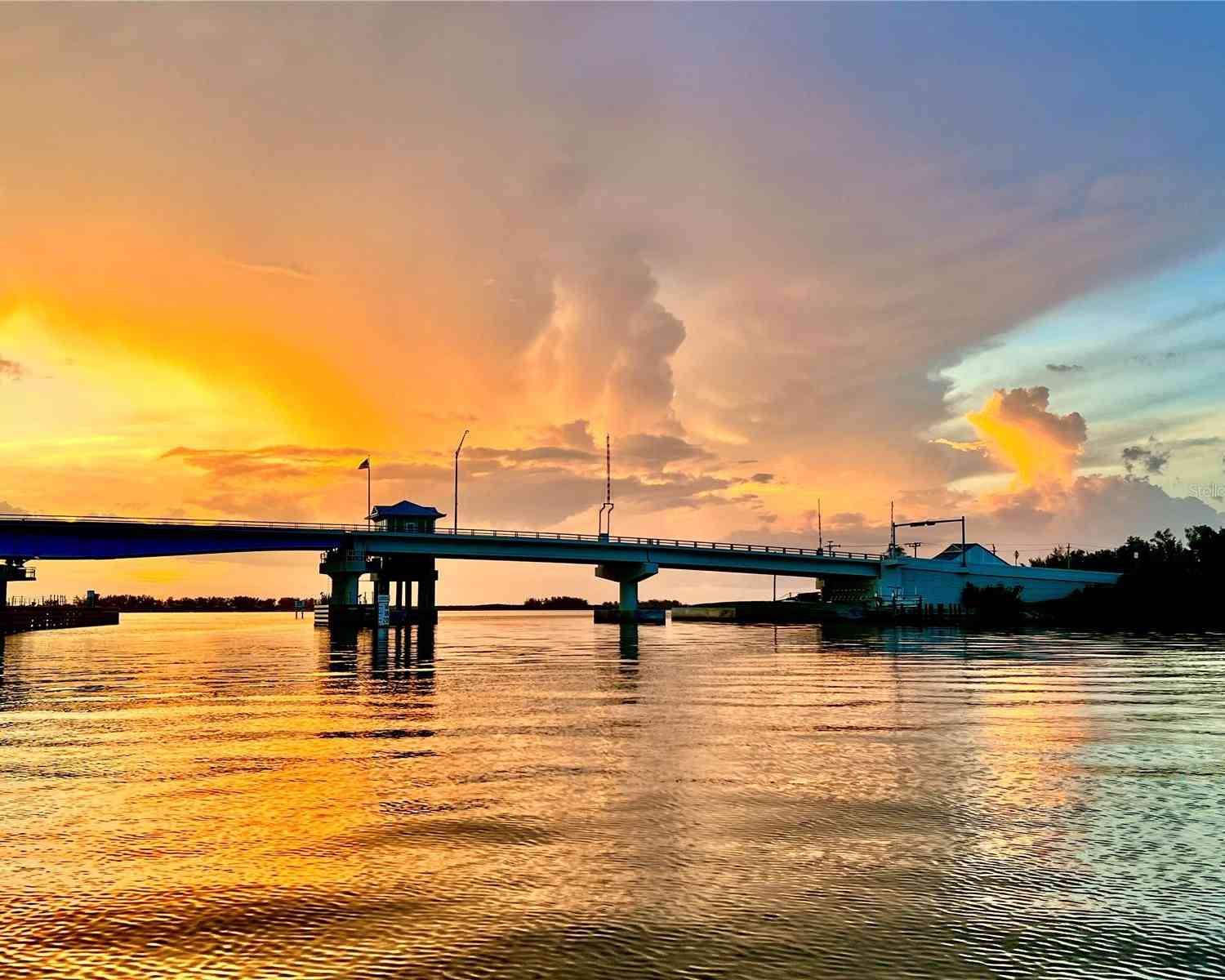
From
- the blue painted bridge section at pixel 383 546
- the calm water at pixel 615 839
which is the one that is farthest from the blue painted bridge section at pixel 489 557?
the calm water at pixel 615 839

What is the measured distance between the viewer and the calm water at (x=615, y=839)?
1175cm

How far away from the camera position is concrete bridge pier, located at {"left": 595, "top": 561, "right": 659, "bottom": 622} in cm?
15312

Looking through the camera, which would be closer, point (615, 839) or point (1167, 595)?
point (615, 839)

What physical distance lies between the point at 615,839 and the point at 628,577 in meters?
138

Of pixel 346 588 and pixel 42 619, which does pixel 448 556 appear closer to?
pixel 346 588

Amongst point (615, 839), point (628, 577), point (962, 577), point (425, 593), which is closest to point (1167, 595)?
point (962, 577)

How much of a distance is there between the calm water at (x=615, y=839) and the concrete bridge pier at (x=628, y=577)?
373 ft

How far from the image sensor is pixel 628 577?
155250 millimetres

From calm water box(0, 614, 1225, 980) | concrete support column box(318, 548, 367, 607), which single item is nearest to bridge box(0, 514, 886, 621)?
concrete support column box(318, 548, 367, 607)

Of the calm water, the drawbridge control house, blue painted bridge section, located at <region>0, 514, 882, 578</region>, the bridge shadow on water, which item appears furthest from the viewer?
the drawbridge control house

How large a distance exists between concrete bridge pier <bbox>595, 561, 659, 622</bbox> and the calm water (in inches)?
4478

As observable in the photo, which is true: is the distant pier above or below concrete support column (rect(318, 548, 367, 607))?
below

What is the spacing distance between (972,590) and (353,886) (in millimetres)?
173214

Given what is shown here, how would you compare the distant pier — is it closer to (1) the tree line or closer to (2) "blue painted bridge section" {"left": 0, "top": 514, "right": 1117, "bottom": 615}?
(2) "blue painted bridge section" {"left": 0, "top": 514, "right": 1117, "bottom": 615}
